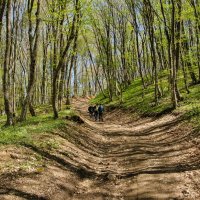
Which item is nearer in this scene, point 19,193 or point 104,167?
point 19,193

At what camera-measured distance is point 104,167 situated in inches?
544

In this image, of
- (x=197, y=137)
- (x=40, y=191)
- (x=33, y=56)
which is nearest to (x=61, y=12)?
(x=33, y=56)

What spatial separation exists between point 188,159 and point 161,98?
2022cm

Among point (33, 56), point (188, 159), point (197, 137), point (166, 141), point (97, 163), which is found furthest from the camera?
point (33, 56)

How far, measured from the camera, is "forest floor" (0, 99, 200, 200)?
389 inches

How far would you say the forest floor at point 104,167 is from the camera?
9883mm

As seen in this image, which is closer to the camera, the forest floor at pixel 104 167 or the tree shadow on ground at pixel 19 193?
the tree shadow on ground at pixel 19 193

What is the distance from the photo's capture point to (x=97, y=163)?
14.6 metres

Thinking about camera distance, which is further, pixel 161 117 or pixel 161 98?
pixel 161 98

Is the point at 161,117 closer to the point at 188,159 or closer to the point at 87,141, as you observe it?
the point at 87,141

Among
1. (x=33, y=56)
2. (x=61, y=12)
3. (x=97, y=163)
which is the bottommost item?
(x=97, y=163)

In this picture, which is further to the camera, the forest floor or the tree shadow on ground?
the forest floor

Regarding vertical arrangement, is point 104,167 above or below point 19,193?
below

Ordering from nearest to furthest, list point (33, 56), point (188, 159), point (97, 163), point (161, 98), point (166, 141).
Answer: point (188, 159)
point (97, 163)
point (166, 141)
point (33, 56)
point (161, 98)
